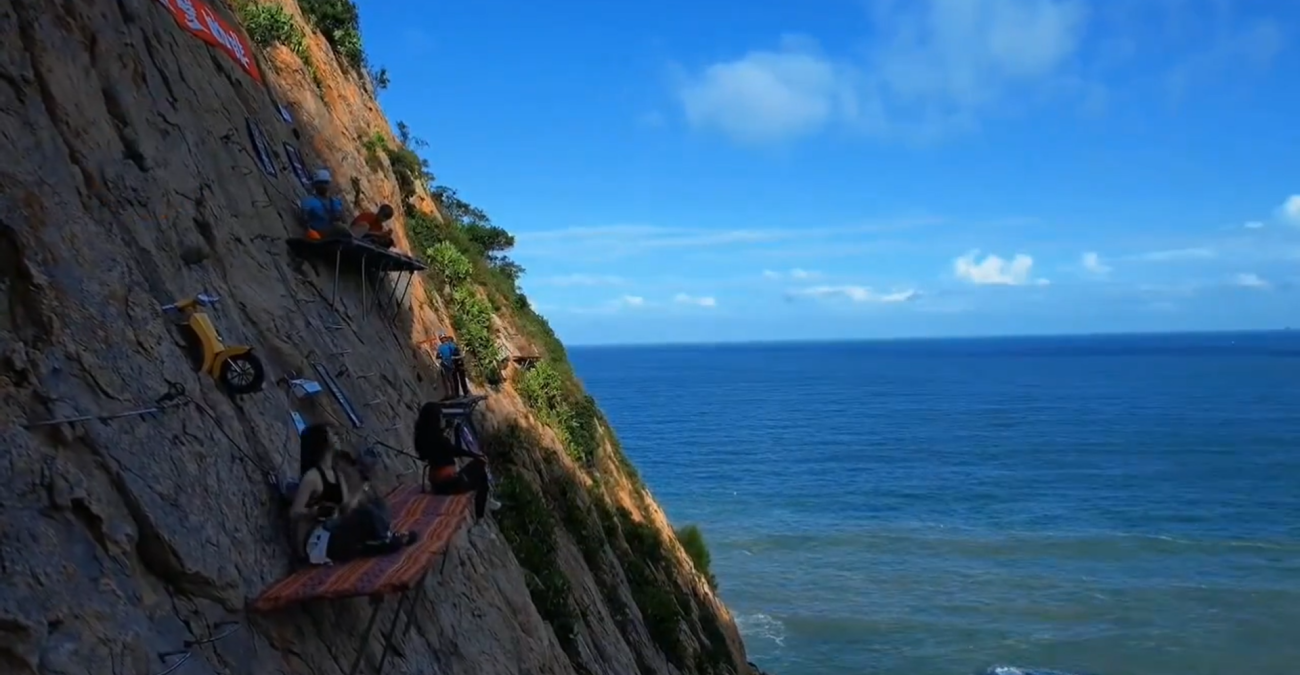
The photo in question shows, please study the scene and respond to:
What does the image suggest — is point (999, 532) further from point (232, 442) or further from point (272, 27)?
point (232, 442)

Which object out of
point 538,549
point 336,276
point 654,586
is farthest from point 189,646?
point 654,586

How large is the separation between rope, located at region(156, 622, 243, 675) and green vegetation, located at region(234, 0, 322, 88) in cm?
1113

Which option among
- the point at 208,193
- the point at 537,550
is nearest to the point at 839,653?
the point at 537,550

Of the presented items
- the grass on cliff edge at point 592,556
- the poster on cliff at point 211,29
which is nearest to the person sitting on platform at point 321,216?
the poster on cliff at point 211,29

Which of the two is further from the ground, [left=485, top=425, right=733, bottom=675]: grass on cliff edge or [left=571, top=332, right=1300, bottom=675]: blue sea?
[left=485, top=425, right=733, bottom=675]: grass on cliff edge

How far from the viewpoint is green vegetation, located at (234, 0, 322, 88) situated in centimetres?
1530

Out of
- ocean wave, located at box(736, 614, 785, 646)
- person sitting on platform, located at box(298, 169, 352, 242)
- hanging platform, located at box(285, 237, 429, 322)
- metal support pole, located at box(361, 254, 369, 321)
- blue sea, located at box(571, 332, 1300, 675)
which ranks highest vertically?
person sitting on platform, located at box(298, 169, 352, 242)

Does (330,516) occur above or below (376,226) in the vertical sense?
below

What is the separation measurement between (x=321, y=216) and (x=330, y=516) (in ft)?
15.6

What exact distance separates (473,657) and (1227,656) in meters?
31.9

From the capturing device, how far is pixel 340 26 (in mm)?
21359

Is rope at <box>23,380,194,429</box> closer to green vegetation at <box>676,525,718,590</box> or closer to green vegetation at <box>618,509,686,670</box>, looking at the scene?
green vegetation at <box>618,509,686,670</box>

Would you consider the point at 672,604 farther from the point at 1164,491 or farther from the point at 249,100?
the point at 1164,491

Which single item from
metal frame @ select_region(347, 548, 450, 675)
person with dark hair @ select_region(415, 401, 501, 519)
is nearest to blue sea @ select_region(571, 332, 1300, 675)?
person with dark hair @ select_region(415, 401, 501, 519)
